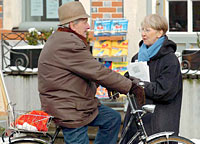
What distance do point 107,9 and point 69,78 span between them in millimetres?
3735

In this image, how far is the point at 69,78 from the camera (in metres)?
4.18

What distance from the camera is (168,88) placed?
4.51m

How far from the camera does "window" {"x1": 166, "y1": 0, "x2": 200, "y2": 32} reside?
25.0 ft

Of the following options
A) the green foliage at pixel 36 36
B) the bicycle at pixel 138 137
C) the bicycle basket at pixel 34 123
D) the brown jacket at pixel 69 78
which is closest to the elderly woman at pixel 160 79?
the bicycle at pixel 138 137

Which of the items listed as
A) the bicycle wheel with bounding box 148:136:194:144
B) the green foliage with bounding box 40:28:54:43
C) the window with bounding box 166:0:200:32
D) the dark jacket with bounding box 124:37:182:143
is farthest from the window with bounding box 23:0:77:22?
the bicycle wheel with bounding box 148:136:194:144

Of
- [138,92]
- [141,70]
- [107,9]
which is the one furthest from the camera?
[107,9]

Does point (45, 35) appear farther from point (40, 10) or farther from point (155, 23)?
point (155, 23)

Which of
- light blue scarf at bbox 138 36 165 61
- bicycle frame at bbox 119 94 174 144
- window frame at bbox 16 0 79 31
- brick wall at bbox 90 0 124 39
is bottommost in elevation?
bicycle frame at bbox 119 94 174 144

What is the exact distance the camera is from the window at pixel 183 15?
25.0 feet

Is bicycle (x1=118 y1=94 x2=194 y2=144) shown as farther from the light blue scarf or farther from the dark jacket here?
the light blue scarf

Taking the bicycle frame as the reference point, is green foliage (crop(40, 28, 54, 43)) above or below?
above

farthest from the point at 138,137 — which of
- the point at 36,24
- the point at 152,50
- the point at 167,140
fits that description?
the point at 36,24

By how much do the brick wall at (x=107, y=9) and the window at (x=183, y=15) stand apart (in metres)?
0.65

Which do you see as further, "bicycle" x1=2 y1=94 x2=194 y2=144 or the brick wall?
the brick wall
